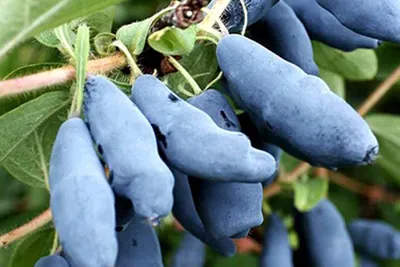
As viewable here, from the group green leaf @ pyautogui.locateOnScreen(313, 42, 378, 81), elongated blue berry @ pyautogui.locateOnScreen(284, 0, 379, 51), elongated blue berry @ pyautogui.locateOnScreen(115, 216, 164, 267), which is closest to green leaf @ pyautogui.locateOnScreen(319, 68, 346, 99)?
green leaf @ pyautogui.locateOnScreen(313, 42, 378, 81)

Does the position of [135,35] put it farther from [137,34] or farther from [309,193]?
[309,193]

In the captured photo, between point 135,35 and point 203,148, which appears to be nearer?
point 203,148

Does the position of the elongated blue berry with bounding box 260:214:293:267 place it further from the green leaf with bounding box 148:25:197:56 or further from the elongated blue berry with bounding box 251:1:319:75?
the green leaf with bounding box 148:25:197:56

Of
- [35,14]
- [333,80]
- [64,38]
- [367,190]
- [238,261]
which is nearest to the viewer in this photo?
[35,14]

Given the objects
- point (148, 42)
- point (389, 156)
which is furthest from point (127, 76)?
point (389, 156)

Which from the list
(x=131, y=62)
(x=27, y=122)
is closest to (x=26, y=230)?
(x=27, y=122)

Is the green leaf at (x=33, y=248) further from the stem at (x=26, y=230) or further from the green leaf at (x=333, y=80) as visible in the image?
the green leaf at (x=333, y=80)
